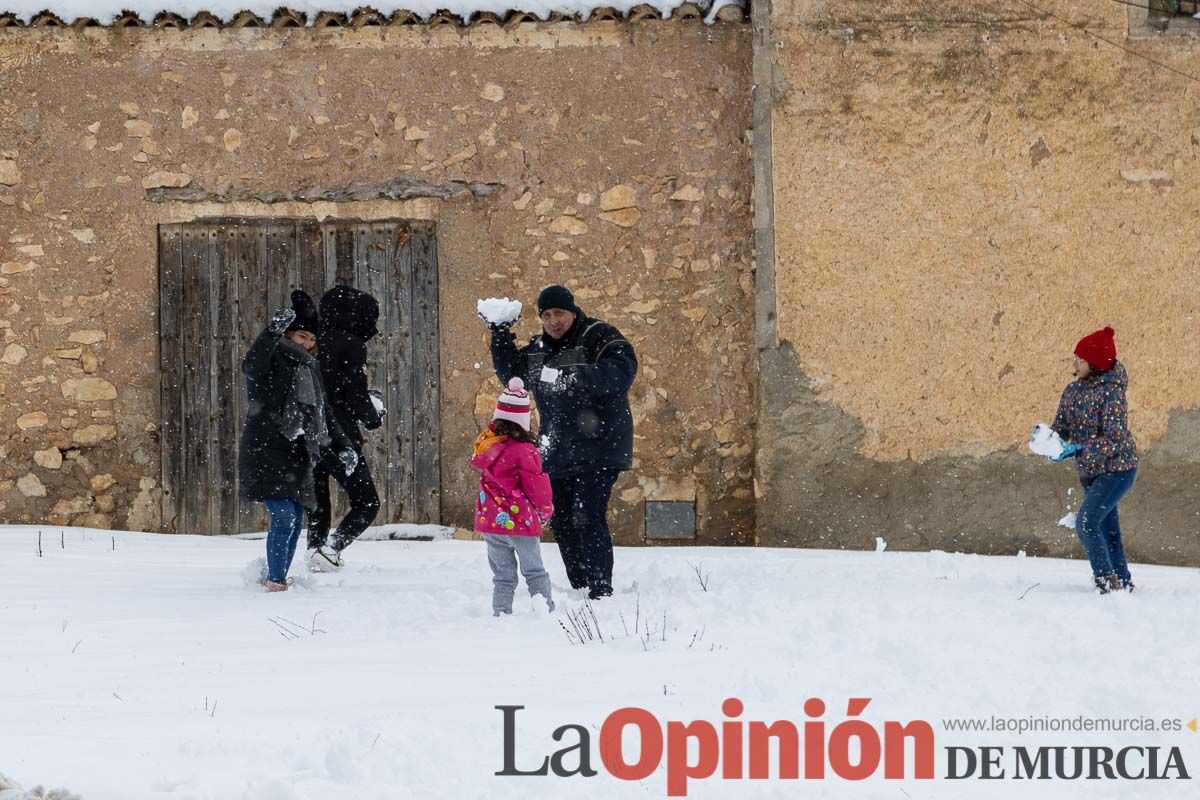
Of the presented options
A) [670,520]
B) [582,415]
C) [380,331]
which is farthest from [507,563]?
[380,331]

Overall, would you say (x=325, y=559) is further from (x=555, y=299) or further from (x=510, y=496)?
(x=555, y=299)

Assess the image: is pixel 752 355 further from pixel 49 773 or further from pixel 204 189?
pixel 49 773

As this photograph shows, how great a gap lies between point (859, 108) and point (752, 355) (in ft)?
5.14

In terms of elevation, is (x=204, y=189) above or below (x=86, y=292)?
above

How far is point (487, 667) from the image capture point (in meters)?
4.37

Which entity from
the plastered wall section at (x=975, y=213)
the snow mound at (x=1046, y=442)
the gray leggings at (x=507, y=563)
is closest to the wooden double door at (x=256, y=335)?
the plastered wall section at (x=975, y=213)

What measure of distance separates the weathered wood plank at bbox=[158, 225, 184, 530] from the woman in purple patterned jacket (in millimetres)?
5209

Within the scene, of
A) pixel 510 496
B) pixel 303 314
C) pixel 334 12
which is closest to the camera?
pixel 510 496

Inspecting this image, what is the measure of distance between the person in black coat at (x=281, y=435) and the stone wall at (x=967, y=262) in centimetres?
311

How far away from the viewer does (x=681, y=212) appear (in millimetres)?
8375

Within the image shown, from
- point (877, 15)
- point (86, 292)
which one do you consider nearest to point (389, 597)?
point (86, 292)

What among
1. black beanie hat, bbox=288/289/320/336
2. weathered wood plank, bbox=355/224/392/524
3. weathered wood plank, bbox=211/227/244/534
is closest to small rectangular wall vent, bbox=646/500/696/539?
weathered wood plank, bbox=355/224/392/524

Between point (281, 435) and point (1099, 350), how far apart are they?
3.63m

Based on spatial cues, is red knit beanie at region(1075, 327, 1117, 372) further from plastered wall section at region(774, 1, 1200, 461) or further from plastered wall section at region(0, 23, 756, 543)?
plastered wall section at region(0, 23, 756, 543)
